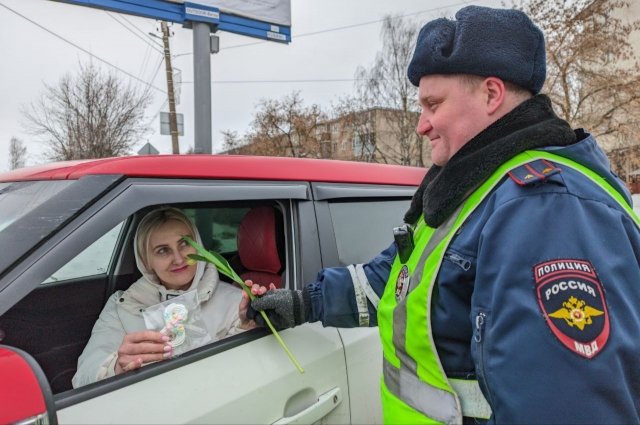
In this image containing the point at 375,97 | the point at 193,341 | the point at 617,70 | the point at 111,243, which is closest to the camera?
the point at 193,341

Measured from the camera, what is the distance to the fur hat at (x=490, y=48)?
1106mm

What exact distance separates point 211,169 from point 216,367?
0.66 m

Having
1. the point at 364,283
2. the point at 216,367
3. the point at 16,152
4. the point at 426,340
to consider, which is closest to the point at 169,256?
the point at 216,367

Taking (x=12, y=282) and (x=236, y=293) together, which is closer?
(x=12, y=282)

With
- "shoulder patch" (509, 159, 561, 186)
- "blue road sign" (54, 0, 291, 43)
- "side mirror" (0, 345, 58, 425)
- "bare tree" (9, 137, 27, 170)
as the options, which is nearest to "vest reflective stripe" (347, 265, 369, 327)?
"shoulder patch" (509, 159, 561, 186)

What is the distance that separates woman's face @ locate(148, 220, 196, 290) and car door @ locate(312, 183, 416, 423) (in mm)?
576

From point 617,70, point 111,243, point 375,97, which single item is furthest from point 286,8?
point 375,97

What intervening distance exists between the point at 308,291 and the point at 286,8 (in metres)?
9.04

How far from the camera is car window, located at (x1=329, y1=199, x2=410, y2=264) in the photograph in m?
1.89

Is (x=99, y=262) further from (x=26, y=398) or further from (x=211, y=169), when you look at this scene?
(x=26, y=398)

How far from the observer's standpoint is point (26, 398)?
0.90 m

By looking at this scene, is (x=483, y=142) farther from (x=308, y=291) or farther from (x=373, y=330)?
(x=373, y=330)

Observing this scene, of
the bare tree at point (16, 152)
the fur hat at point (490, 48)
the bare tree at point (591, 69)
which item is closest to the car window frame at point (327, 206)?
the fur hat at point (490, 48)

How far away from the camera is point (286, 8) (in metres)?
9.35
